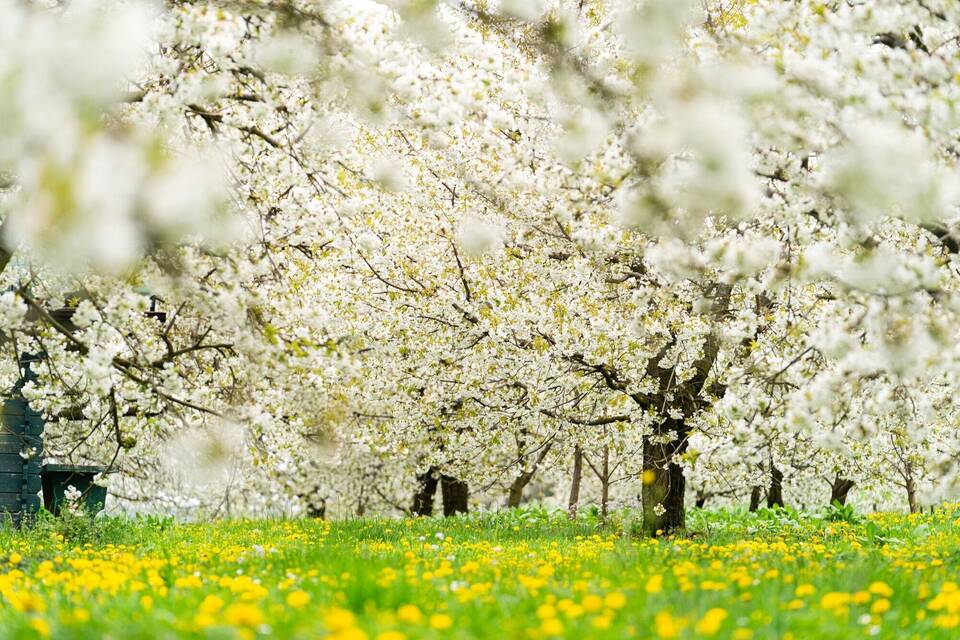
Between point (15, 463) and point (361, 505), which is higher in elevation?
point (15, 463)

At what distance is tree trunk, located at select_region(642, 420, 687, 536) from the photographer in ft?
36.4

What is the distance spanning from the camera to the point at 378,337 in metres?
13.2

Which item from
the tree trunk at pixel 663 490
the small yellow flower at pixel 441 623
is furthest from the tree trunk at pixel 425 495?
the small yellow flower at pixel 441 623

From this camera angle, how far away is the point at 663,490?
11.3 metres

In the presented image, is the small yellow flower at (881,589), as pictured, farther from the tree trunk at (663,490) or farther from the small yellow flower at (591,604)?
the tree trunk at (663,490)

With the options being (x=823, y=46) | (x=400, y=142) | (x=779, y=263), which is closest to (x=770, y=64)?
(x=823, y=46)

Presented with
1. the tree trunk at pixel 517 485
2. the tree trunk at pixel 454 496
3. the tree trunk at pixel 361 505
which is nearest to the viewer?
Answer: the tree trunk at pixel 454 496

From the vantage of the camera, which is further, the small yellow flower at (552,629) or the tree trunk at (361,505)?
the tree trunk at (361,505)

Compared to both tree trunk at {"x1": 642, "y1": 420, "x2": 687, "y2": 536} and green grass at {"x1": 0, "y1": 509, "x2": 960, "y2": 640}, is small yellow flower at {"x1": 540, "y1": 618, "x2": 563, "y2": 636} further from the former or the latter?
tree trunk at {"x1": 642, "y1": 420, "x2": 687, "y2": 536}

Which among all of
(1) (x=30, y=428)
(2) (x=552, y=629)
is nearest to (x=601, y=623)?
(2) (x=552, y=629)

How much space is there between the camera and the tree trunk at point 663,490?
11101 mm

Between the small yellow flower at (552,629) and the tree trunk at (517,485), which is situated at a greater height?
the small yellow flower at (552,629)

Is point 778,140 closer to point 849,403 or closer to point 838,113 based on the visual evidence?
point 838,113

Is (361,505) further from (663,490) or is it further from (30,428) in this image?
(663,490)
